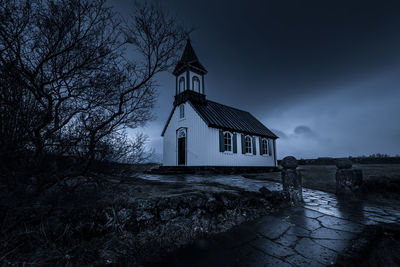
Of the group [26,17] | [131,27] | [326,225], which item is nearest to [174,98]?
[131,27]

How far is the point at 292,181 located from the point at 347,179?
1954mm

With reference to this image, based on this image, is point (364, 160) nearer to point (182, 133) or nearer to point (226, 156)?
point (226, 156)

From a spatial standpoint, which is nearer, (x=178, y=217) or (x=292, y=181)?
(x=178, y=217)

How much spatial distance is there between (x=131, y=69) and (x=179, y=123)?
10.8 m

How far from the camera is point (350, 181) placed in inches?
188

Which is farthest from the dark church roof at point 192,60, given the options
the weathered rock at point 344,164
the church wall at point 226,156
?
the weathered rock at point 344,164

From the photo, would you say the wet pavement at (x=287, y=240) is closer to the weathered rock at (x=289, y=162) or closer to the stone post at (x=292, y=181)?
the stone post at (x=292, y=181)

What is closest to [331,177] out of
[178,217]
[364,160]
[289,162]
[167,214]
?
[289,162]

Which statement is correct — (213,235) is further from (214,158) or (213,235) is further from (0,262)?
(214,158)

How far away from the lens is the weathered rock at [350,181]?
473cm

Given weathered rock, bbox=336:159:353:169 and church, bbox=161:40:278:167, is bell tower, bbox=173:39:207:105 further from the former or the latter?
weathered rock, bbox=336:159:353:169

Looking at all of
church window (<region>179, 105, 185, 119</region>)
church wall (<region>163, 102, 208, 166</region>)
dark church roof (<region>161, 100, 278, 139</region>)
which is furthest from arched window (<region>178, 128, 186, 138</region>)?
dark church roof (<region>161, 100, 278, 139</region>)

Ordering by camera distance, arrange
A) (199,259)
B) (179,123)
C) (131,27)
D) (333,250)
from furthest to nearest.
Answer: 1. (179,123)
2. (131,27)
3. (333,250)
4. (199,259)

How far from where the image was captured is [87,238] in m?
2.19
